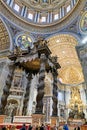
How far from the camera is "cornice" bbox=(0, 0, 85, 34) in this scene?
1396 centimetres

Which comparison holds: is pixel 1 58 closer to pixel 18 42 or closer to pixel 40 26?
pixel 18 42

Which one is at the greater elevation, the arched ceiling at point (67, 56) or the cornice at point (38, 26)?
the cornice at point (38, 26)

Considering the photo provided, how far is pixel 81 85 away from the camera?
2303cm

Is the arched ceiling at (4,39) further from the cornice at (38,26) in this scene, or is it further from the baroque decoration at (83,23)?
the baroque decoration at (83,23)

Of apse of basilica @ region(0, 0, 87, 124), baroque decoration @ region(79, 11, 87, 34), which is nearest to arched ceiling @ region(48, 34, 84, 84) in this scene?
apse of basilica @ region(0, 0, 87, 124)

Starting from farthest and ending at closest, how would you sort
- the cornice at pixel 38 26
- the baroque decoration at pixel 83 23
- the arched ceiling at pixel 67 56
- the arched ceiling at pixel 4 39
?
the arched ceiling at pixel 67 56 → the arched ceiling at pixel 4 39 → the cornice at pixel 38 26 → the baroque decoration at pixel 83 23

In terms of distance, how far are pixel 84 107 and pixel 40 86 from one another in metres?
16.8

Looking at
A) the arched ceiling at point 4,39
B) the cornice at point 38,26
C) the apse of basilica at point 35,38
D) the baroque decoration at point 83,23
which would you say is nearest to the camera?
the apse of basilica at point 35,38

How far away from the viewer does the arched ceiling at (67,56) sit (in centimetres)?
1538

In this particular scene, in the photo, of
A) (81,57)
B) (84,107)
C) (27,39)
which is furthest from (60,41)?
(84,107)

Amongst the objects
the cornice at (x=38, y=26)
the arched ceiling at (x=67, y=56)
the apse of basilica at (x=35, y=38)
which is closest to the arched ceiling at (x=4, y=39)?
the apse of basilica at (x=35, y=38)

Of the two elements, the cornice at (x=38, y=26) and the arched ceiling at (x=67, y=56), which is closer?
the cornice at (x=38, y=26)

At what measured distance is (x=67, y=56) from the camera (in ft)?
63.0

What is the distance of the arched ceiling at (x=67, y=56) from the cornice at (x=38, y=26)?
117 centimetres
